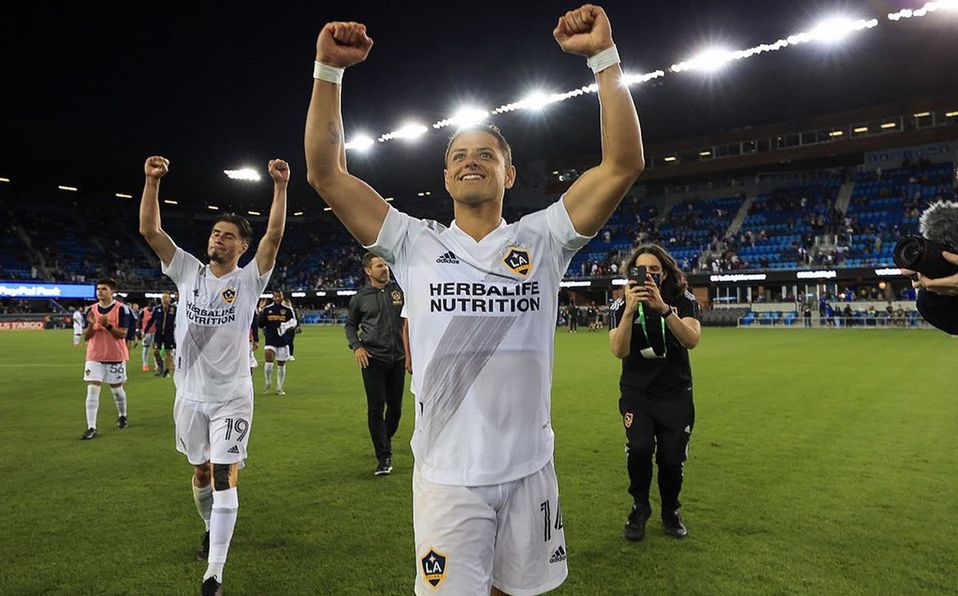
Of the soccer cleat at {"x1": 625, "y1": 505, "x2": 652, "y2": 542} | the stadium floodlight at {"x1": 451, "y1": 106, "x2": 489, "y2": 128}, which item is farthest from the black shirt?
the stadium floodlight at {"x1": 451, "y1": 106, "x2": 489, "y2": 128}

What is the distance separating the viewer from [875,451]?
24.2 feet

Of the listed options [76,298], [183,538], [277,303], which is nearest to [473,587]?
[183,538]

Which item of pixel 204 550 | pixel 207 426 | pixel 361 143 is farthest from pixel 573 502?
pixel 361 143

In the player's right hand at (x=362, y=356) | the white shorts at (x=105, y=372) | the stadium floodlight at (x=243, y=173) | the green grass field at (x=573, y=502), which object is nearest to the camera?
the green grass field at (x=573, y=502)

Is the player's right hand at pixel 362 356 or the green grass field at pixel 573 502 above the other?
the player's right hand at pixel 362 356

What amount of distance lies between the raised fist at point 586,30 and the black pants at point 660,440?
3.25 m

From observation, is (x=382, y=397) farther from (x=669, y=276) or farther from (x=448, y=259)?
(x=448, y=259)

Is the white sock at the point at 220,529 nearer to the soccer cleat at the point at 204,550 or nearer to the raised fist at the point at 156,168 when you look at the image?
the soccer cleat at the point at 204,550

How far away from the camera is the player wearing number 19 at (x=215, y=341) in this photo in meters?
4.34

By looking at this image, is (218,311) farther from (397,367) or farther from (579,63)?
(579,63)

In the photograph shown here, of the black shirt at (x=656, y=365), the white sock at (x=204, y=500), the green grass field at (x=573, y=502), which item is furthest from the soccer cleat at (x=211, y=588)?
the black shirt at (x=656, y=365)

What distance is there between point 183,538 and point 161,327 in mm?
12097

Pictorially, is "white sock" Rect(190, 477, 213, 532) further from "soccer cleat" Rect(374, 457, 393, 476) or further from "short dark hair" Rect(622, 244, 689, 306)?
"short dark hair" Rect(622, 244, 689, 306)

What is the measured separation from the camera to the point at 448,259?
7.41 feet
